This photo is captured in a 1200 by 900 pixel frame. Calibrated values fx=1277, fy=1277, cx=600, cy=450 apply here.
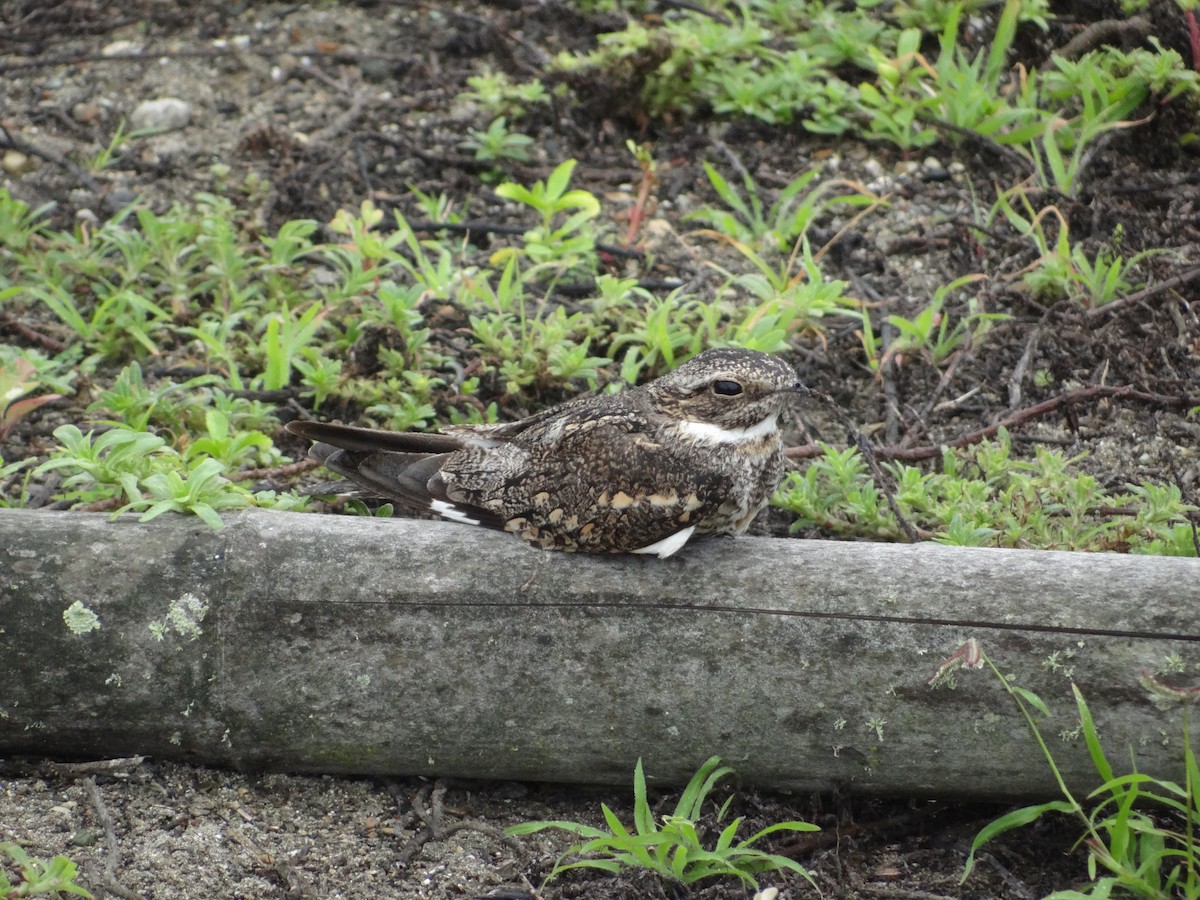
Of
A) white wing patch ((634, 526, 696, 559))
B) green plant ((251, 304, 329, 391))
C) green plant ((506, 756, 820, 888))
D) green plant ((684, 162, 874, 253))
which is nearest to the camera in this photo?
green plant ((506, 756, 820, 888))

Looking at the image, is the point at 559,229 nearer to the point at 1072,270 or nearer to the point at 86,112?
the point at 1072,270

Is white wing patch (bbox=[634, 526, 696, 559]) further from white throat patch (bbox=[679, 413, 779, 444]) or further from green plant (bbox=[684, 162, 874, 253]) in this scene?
green plant (bbox=[684, 162, 874, 253])

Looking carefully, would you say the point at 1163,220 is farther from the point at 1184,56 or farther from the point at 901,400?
the point at 901,400

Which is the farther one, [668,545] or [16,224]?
[16,224]

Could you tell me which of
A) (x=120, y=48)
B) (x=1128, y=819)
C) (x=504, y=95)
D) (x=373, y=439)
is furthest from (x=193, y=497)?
(x=120, y=48)

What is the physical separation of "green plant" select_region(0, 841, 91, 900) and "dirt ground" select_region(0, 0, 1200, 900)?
14 centimetres

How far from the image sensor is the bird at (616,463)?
269 cm

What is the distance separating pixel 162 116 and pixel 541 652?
350cm

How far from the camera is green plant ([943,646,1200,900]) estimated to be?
2.29 m

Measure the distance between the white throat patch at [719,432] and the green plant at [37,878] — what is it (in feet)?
4.88

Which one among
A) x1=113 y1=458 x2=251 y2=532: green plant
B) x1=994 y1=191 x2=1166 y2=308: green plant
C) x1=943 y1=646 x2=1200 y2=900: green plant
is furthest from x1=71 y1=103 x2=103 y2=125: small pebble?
x1=943 y1=646 x2=1200 y2=900: green plant

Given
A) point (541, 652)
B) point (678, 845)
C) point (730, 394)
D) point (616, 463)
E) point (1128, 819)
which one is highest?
point (730, 394)

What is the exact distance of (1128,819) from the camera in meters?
2.35

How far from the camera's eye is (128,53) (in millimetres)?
5445
